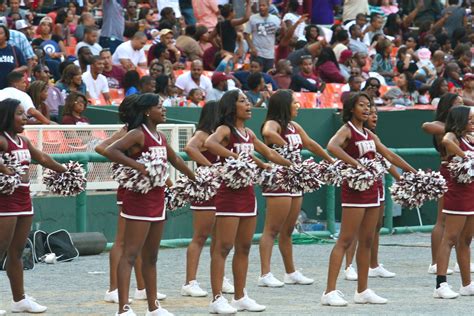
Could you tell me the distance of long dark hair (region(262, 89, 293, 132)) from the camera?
417 inches

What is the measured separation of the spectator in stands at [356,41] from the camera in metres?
21.5

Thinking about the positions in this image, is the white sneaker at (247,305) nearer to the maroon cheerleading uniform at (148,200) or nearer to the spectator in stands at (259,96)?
the maroon cheerleading uniform at (148,200)

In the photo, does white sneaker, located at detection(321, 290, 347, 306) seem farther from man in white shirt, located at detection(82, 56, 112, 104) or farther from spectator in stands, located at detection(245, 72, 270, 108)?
man in white shirt, located at detection(82, 56, 112, 104)

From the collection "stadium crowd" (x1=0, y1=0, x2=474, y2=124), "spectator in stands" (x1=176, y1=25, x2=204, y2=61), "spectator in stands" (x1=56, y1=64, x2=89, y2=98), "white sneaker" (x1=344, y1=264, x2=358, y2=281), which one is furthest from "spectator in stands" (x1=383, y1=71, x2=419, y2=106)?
"white sneaker" (x1=344, y1=264, x2=358, y2=281)

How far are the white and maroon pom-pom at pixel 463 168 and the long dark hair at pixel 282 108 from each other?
157 cm

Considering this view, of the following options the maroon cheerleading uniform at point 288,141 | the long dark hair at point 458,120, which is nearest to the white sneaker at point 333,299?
the maroon cheerleading uniform at point 288,141

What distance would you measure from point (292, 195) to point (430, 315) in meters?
2.13

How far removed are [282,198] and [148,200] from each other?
99.1 inches

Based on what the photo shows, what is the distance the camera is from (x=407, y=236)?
1515cm

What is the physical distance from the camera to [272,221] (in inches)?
423

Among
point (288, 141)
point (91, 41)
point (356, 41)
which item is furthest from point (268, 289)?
point (356, 41)

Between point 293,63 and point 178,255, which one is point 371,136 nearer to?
point 178,255

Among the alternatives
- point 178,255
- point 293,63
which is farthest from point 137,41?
point 178,255

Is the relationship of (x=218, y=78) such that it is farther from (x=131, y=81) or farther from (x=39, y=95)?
(x=39, y=95)
